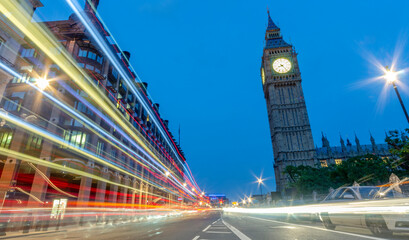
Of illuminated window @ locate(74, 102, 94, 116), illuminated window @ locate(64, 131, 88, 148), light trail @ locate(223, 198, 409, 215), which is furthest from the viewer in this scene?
illuminated window @ locate(74, 102, 94, 116)

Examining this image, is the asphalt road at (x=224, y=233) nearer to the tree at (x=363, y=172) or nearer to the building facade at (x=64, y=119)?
the building facade at (x=64, y=119)

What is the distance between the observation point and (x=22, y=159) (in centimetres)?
2152

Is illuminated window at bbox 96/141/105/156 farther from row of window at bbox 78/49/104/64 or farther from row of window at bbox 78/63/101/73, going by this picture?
row of window at bbox 78/49/104/64

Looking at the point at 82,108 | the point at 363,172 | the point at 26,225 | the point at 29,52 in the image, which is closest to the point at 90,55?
the point at 29,52

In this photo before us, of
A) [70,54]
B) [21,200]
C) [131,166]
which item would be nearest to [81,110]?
[70,54]

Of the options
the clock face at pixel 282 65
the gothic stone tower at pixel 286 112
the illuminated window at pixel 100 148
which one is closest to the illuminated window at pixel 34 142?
the illuminated window at pixel 100 148

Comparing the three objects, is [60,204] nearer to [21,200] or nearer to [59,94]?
[21,200]

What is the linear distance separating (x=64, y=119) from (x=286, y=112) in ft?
272

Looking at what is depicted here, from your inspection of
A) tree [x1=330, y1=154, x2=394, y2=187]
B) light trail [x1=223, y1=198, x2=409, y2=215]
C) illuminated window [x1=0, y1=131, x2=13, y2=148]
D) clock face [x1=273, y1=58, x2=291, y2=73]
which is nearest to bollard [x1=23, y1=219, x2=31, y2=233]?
illuminated window [x1=0, y1=131, x2=13, y2=148]

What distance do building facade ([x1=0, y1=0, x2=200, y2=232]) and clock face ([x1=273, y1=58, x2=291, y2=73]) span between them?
76.6 meters

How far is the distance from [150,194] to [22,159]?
104 feet

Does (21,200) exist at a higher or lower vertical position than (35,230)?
higher

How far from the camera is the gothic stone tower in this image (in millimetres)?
83375

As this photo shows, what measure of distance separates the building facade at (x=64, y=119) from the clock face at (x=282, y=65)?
76.6 metres
